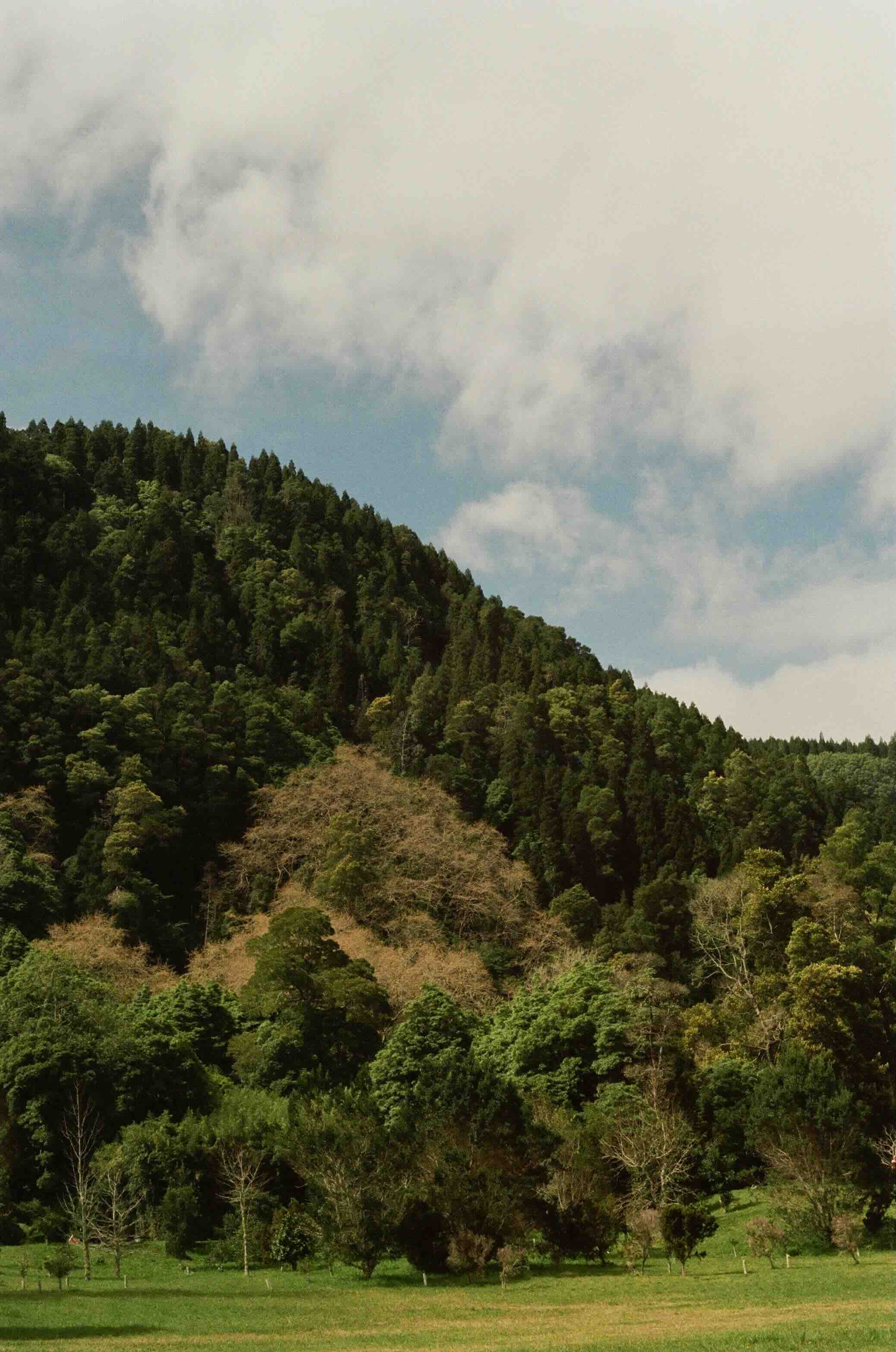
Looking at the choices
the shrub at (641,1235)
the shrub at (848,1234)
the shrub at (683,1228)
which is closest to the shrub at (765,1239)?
the shrub at (683,1228)

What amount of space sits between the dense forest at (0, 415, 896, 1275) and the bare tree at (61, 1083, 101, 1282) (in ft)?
0.49

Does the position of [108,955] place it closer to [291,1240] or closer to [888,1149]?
[291,1240]

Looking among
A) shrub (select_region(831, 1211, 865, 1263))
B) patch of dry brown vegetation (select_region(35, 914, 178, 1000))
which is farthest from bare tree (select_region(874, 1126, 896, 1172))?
patch of dry brown vegetation (select_region(35, 914, 178, 1000))

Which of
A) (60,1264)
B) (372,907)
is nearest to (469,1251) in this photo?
(60,1264)

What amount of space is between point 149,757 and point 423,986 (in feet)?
108

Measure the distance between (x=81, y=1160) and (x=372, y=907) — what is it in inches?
1084

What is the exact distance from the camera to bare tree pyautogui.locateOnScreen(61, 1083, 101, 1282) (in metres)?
35.9

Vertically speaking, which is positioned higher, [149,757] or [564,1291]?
[149,757]

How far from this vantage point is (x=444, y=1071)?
4112cm

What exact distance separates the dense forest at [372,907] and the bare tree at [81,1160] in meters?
0.15

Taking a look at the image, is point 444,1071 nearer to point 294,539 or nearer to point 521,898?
point 521,898

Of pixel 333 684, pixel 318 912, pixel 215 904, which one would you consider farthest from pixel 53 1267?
pixel 333 684

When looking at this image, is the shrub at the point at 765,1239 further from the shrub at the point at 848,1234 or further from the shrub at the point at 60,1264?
the shrub at the point at 60,1264

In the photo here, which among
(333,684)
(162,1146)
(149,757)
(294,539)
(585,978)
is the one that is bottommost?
(162,1146)
